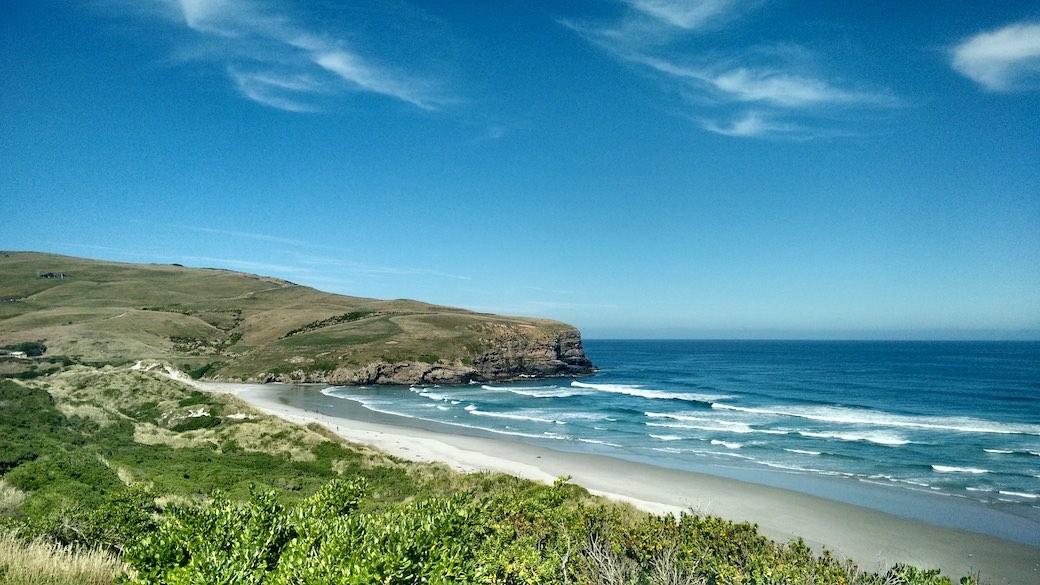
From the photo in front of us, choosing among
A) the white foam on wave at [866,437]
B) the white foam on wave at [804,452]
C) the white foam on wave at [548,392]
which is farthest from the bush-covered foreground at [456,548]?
the white foam on wave at [548,392]

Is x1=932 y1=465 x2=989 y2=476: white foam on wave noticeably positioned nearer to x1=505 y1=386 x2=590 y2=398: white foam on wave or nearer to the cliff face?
x1=505 y1=386 x2=590 y2=398: white foam on wave

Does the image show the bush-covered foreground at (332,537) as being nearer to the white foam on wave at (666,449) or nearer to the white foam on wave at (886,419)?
the white foam on wave at (666,449)

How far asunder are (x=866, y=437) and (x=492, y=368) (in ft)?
221

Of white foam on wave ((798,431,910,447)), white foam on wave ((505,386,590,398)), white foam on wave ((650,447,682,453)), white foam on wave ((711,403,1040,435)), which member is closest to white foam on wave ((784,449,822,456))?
white foam on wave ((798,431,910,447))

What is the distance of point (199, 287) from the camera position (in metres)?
177

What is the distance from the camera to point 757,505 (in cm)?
2862

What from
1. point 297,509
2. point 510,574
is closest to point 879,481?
point 510,574

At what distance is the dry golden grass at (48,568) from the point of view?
28.7 feet

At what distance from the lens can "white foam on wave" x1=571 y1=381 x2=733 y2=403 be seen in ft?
235

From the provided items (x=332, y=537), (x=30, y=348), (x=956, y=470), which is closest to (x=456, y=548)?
(x=332, y=537)

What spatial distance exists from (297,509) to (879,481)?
112ft

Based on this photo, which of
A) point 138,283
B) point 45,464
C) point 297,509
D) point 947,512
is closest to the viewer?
point 297,509

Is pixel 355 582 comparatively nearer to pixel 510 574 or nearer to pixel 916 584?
pixel 510 574

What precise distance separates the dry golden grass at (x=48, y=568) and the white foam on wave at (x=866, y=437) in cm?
4699
